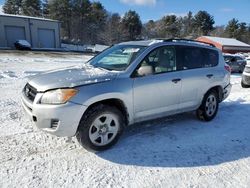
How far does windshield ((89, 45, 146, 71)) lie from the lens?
4.39m

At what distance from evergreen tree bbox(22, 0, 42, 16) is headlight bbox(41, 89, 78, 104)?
7048 cm

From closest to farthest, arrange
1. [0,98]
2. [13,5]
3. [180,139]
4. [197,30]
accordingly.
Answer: [180,139], [0,98], [13,5], [197,30]

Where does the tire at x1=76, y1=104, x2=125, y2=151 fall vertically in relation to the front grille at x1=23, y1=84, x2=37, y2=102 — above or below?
below

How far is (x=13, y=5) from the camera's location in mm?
68938

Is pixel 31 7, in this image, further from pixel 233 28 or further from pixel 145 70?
pixel 145 70

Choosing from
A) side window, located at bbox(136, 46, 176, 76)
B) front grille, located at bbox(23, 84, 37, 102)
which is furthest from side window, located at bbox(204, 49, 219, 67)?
front grille, located at bbox(23, 84, 37, 102)

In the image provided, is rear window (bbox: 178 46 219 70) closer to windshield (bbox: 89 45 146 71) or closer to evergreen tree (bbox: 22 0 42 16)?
windshield (bbox: 89 45 146 71)

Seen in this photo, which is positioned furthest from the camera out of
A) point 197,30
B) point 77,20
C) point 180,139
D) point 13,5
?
point 197,30

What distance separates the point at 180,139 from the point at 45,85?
8.31 ft

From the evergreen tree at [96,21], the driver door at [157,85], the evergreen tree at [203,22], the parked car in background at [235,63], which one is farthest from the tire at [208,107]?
the evergreen tree at [203,22]

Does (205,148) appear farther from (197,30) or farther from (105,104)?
(197,30)

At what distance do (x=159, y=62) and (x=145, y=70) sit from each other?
1.63 ft

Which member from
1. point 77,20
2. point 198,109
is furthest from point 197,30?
point 198,109

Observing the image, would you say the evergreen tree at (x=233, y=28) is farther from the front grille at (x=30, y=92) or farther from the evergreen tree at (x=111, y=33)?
the front grille at (x=30, y=92)
